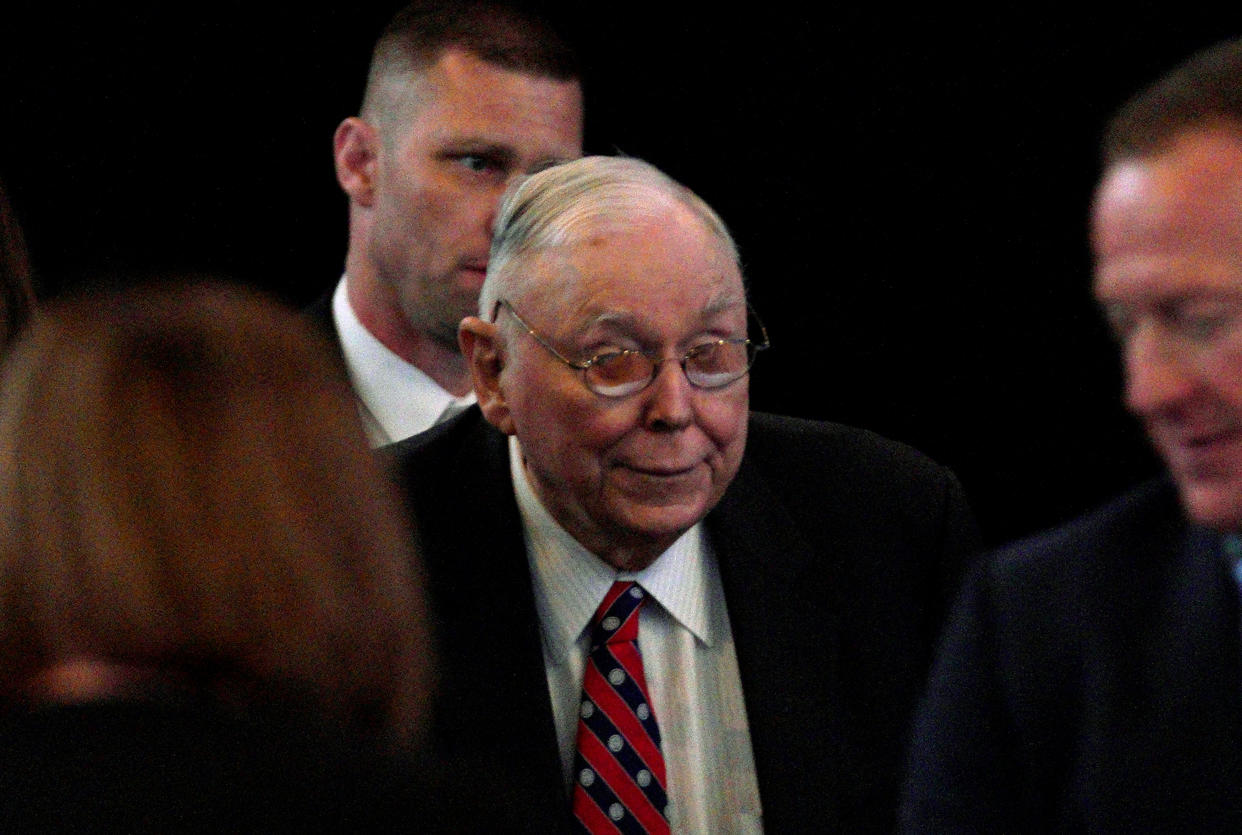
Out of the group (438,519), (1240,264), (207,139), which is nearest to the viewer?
(1240,264)

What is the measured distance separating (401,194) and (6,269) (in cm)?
115

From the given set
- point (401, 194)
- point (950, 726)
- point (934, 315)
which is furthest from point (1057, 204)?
point (950, 726)

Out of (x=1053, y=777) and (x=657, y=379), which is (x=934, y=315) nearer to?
(x=657, y=379)

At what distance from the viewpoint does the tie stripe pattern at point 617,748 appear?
7.82ft

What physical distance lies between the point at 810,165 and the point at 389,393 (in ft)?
3.12

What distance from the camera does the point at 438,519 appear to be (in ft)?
8.59

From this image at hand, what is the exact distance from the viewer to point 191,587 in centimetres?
144

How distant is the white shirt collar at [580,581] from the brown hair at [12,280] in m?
0.75

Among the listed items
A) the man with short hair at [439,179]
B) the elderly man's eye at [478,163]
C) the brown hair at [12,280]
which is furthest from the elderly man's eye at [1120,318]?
the elderly man's eye at [478,163]

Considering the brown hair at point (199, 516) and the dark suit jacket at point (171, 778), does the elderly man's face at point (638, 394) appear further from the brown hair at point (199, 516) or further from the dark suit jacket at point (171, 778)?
the dark suit jacket at point (171, 778)

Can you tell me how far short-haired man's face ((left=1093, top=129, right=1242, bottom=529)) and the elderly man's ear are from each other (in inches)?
41.4

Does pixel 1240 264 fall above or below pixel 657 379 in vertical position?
above

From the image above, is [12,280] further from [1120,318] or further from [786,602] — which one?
[1120,318]

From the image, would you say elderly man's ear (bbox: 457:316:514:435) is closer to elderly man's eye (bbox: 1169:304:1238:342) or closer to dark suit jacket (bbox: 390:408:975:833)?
dark suit jacket (bbox: 390:408:975:833)
